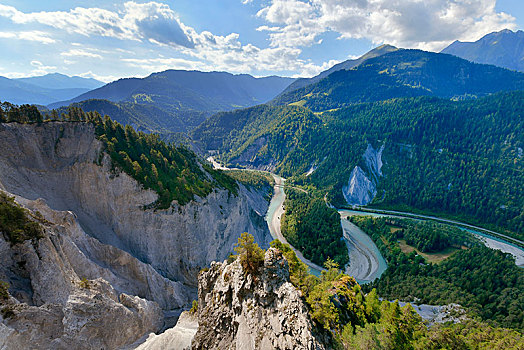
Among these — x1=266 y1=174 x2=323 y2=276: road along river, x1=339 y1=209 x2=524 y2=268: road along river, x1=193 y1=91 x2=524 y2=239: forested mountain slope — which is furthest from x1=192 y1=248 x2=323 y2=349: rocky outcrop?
x1=193 y1=91 x2=524 y2=239: forested mountain slope

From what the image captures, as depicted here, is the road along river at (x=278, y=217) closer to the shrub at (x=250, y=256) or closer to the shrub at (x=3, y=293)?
the shrub at (x=250, y=256)

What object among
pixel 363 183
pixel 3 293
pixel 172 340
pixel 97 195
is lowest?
pixel 363 183

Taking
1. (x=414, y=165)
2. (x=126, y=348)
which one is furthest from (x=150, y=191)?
(x=414, y=165)

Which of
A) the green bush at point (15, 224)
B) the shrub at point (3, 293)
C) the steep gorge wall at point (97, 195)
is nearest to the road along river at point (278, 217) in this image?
the steep gorge wall at point (97, 195)

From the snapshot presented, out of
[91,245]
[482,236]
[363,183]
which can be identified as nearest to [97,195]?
[91,245]

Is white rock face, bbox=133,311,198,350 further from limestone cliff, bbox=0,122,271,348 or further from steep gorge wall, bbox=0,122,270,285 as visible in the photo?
steep gorge wall, bbox=0,122,270,285

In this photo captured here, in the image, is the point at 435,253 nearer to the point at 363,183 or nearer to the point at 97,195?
the point at 363,183

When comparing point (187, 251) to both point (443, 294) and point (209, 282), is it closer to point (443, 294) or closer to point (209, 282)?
point (209, 282)
